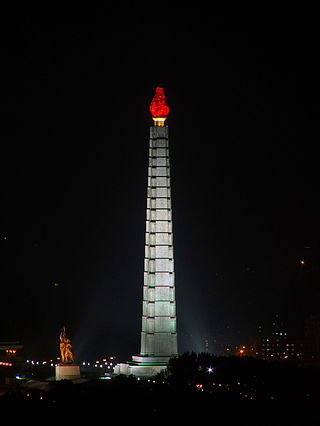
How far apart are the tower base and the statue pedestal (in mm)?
3730

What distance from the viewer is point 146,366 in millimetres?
66625

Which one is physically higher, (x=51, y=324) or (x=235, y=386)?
(x=51, y=324)

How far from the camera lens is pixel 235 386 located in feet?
187

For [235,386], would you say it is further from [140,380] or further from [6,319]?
[6,319]

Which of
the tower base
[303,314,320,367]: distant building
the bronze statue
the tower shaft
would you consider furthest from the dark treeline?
[303,314,320,367]: distant building

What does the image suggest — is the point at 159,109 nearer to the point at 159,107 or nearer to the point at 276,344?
the point at 159,107

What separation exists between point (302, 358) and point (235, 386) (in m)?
56.9

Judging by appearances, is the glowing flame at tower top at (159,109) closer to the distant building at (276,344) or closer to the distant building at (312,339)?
the distant building at (312,339)

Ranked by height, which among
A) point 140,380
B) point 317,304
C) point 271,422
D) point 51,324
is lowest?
point 271,422

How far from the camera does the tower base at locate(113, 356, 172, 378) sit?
66562 mm

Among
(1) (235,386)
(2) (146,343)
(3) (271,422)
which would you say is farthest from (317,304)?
(3) (271,422)

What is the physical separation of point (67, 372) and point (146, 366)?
A: 5.14 meters

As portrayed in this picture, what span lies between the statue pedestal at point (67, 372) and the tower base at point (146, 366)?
3.73m

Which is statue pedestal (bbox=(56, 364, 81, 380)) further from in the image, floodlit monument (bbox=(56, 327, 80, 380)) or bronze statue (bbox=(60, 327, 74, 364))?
bronze statue (bbox=(60, 327, 74, 364))
